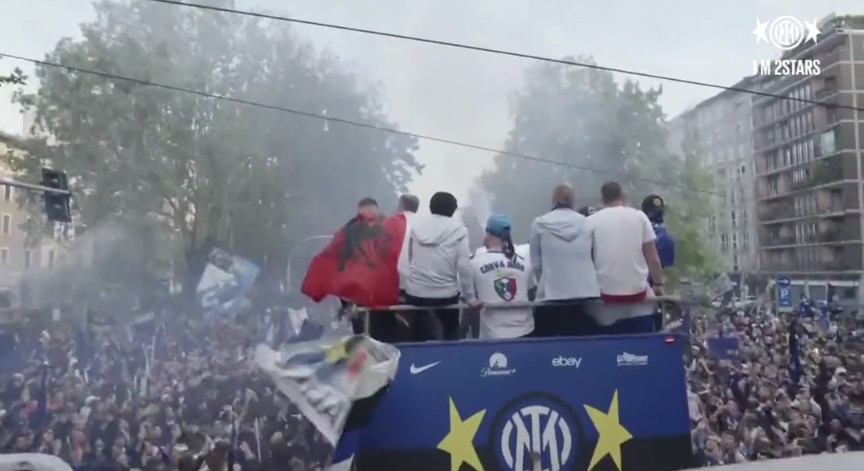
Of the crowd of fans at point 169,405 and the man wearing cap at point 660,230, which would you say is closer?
the crowd of fans at point 169,405

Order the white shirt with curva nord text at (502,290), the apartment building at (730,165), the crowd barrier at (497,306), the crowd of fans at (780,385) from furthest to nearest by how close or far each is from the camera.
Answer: the apartment building at (730,165) → the crowd of fans at (780,385) → the white shirt with curva nord text at (502,290) → the crowd barrier at (497,306)

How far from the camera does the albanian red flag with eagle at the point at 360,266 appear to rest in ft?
10.8

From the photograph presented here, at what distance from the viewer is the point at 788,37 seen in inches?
159

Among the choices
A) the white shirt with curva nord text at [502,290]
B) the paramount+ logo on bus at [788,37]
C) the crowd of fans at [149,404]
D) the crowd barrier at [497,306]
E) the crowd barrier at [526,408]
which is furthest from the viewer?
the paramount+ logo on bus at [788,37]

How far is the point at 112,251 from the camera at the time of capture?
11.6 ft

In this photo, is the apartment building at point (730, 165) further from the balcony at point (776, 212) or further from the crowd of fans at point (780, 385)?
the crowd of fans at point (780, 385)

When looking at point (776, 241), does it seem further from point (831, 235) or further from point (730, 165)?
point (730, 165)

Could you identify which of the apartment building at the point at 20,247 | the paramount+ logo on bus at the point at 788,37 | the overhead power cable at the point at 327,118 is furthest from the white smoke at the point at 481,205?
the apartment building at the point at 20,247

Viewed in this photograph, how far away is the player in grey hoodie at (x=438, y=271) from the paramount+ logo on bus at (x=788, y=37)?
177 cm

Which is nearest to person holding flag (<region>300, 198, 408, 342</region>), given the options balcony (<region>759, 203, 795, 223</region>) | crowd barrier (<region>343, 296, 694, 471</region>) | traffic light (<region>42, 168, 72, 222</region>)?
crowd barrier (<region>343, 296, 694, 471</region>)

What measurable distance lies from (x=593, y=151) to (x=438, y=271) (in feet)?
3.86

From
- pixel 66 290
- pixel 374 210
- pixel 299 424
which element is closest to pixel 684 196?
pixel 374 210

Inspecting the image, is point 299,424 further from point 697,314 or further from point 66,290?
point 697,314

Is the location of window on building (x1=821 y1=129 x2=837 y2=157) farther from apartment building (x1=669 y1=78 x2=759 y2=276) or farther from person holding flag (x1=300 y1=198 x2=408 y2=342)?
person holding flag (x1=300 y1=198 x2=408 y2=342)
